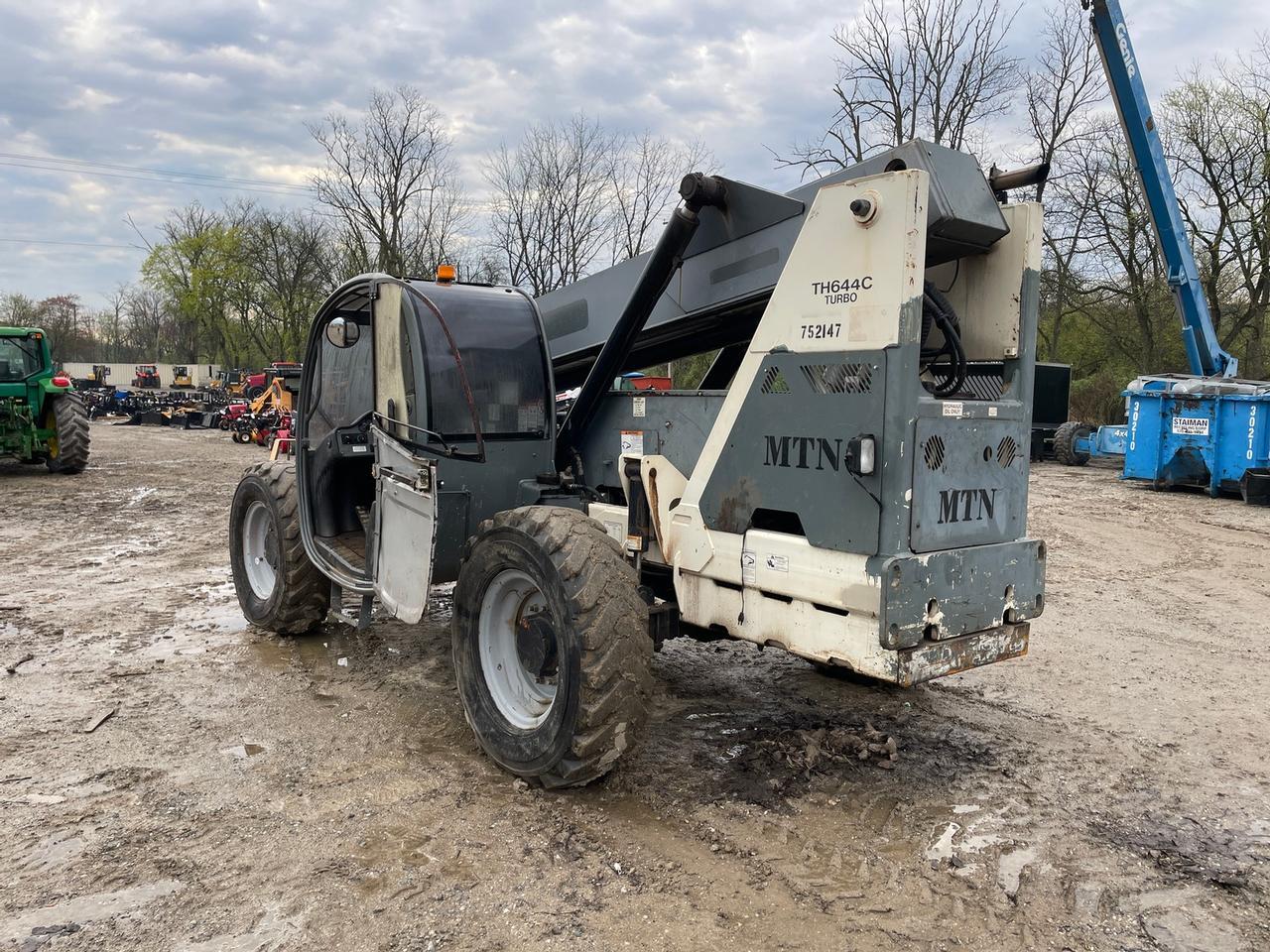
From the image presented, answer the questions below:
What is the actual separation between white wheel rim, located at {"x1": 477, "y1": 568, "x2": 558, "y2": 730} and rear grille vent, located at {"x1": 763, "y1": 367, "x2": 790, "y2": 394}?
128 cm

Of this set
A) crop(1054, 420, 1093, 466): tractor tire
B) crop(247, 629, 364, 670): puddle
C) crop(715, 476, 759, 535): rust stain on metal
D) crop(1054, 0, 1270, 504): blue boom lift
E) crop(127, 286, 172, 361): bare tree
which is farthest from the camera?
crop(127, 286, 172, 361): bare tree

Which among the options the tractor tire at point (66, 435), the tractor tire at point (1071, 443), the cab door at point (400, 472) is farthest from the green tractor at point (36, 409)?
the tractor tire at point (1071, 443)

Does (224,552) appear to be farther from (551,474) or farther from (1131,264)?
(1131,264)

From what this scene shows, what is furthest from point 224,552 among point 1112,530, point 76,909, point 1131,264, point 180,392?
point 180,392

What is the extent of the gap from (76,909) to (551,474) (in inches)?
103

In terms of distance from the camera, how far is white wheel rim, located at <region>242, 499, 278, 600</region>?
6168 millimetres

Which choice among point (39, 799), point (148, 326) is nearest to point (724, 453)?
point (39, 799)

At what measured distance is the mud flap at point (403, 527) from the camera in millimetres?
4285

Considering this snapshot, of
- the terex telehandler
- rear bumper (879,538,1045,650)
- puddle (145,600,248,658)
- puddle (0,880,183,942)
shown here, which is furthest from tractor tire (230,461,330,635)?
rear bumper (879,538,1045,650)

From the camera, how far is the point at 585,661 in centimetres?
340

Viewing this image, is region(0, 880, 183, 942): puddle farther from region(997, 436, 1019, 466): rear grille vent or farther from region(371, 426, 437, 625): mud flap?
region(997, 436, 1019, 466): rear grille vent

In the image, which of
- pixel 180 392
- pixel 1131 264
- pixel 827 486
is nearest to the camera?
pixel 827 486

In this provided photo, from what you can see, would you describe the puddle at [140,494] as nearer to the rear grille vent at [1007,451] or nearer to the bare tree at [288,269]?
the rear grille vent at [1007,451]

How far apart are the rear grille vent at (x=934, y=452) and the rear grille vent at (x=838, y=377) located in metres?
0.33
